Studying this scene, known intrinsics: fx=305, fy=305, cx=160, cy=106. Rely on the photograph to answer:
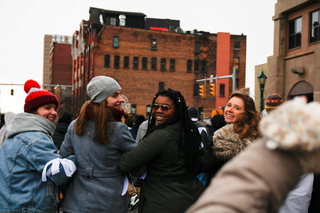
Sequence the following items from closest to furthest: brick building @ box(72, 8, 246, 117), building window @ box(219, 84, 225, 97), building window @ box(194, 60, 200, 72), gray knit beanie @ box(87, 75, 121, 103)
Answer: gray knit beanie @ box(87, 75, 121, 103)
brick building @ box(72, 8, 246, 117)
building window @ box(194, 60, 200, 72)
building window @ box(219, 84, 225, 97)

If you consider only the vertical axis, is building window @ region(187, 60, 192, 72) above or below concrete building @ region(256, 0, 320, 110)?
above

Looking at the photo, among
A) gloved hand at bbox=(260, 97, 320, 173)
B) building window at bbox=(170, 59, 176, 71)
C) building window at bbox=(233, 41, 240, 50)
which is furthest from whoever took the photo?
building window at bbox=(233, 41, 240, 50)

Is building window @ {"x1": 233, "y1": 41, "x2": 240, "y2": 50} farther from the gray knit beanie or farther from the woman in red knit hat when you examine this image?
the woman in red knit hat

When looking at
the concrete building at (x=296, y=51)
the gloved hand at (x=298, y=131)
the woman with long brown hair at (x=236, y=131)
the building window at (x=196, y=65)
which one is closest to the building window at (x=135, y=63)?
the building window at (x=196, y=65)

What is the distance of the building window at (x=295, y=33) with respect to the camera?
792 inches

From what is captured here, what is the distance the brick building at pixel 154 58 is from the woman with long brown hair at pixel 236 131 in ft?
Answer: 147

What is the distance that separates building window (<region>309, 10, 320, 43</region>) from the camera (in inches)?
730

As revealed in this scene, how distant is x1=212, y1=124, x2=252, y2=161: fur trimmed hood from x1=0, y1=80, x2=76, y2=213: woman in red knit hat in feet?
4.86

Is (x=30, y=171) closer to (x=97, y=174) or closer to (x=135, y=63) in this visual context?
(x=97, y=174)

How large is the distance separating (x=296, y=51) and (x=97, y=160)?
2024 centimetres

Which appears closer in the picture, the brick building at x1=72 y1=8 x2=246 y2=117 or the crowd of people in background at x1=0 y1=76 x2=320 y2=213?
the crowd of people in background at x1=0 y1=76 x2=320 y2=213

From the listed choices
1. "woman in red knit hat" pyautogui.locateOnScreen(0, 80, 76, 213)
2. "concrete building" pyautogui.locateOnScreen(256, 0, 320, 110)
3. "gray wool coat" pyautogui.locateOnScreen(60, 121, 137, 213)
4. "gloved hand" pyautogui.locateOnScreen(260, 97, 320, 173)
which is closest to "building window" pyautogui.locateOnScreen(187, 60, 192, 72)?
"concrete building" pyautogui.locateOnScreen(256, 0, 320, 110)

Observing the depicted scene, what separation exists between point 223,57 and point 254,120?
50.6 metres

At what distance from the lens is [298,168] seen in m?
1.01
